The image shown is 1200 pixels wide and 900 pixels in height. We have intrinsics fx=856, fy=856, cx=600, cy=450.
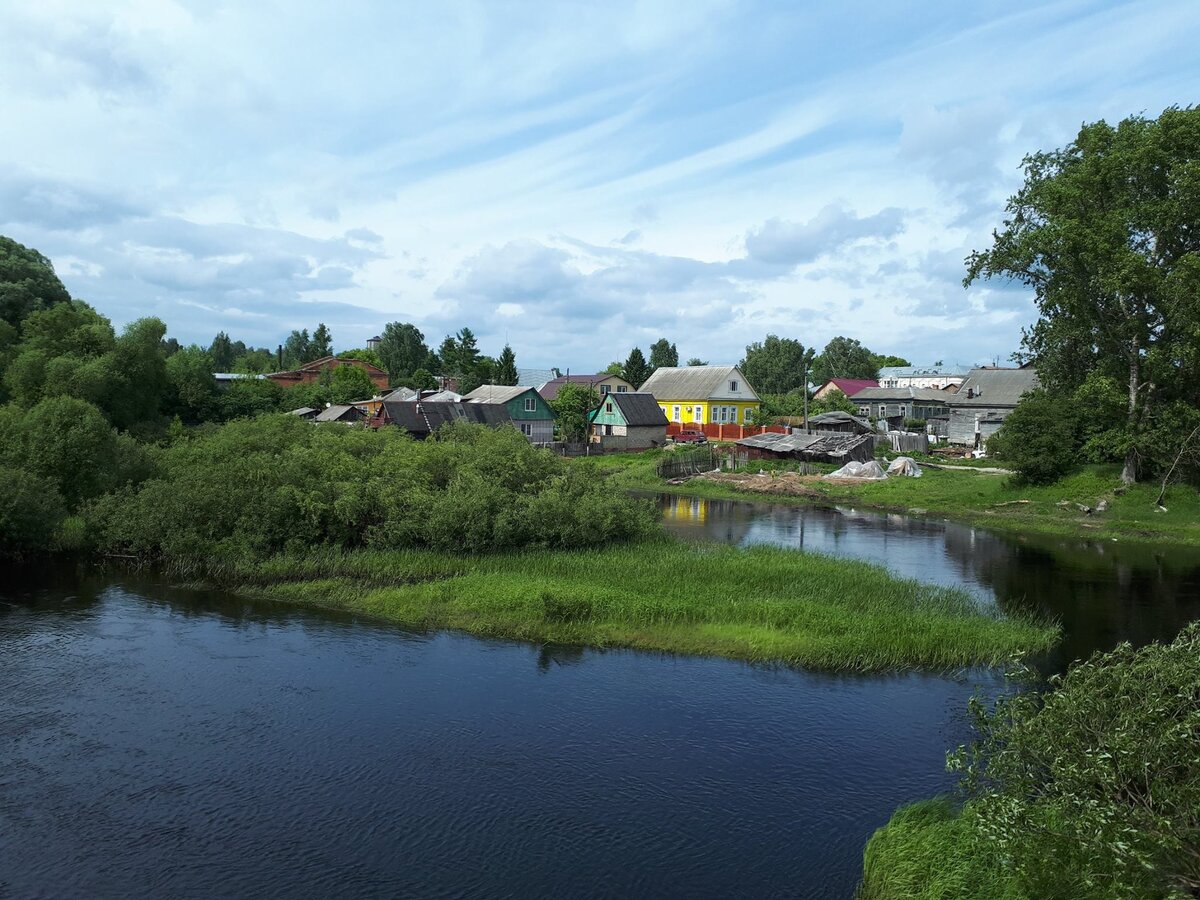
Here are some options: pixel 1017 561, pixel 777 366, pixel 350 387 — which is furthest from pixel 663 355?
pixel 1017 561

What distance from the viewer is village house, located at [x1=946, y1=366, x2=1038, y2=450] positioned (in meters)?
72.9

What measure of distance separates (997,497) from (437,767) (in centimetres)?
3762

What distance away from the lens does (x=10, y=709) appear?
1708 centimetres

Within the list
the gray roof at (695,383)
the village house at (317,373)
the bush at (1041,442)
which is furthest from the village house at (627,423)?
the village house at (317,373)

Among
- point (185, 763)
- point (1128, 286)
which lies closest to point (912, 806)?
point (185, 763)

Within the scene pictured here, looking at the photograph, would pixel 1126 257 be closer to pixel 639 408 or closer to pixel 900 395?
pixel 639 408

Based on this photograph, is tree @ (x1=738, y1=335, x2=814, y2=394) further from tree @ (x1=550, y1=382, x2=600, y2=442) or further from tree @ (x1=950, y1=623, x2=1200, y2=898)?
tree @ (x1=950, y1=623, x2=1200, y2=898)

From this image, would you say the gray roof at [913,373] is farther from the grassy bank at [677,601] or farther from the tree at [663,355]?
the grassy bank at [677,601]

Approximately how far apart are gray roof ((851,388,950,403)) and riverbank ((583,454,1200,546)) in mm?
34543

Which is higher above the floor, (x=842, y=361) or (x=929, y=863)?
(x=842, y=361)

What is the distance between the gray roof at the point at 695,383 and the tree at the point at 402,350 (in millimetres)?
50487

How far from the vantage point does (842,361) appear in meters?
118

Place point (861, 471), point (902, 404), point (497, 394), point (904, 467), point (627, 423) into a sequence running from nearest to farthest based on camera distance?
point (861, 471)
point (904, 467)
point (627, 423)
point (497, 394)
point (902, 404)

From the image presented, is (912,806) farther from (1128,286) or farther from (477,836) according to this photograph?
(1128,286)
